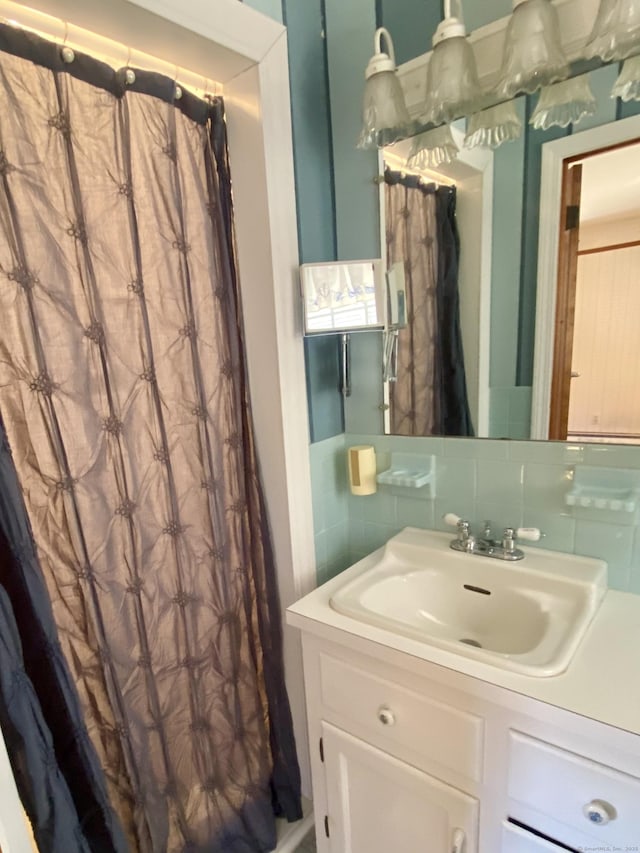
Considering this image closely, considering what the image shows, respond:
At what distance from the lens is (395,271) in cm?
126

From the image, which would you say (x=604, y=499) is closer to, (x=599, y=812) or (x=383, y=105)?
(x=599, y=812)

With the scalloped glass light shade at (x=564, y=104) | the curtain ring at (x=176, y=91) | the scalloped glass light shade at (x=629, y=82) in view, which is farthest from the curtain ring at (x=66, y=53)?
the scalloped glass light shade at (x=629, y=82)

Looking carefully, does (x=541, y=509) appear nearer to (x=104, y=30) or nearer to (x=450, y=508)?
(x=450, y=508)

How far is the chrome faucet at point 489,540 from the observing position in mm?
1102

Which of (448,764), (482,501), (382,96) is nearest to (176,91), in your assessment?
(382,96)

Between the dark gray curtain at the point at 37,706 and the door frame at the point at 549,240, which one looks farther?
the door frame at the point at 549,240

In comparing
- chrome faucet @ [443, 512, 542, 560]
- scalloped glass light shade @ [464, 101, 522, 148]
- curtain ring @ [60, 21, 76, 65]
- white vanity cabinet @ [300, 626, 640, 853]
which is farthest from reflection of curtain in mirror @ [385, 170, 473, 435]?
curtain ring @ [60, 21, 76, 65]

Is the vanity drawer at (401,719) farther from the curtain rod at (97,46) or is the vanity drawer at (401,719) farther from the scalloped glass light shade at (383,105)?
the curtain rod at (97,46)

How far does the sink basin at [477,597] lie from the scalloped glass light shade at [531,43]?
1052mm

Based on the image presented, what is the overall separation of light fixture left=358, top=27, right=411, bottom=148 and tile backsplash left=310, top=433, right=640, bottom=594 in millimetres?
804

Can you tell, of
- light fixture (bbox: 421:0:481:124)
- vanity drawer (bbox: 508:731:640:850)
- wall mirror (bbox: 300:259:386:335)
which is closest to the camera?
vanity drawer (bbox: 508:731:640:850)

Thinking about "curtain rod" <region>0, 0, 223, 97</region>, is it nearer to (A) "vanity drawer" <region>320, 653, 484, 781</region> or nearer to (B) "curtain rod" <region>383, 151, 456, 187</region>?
(B) "curtain rod" <region>383, 151, 456, 187</region>

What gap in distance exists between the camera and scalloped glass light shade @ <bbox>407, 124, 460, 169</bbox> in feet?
3.79

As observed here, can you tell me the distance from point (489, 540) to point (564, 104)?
1.02 m
